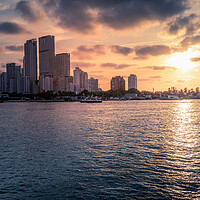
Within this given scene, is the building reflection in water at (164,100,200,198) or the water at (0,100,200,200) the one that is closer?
the water at (0,100,200,200)

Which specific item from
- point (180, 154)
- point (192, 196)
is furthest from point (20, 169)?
point (180, 154)

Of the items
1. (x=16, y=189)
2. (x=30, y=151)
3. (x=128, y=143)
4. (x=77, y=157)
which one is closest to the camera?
(x=16, y=189)

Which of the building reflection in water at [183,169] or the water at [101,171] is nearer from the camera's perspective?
the water at [101,171]

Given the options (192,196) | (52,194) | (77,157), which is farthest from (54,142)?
(192,196)

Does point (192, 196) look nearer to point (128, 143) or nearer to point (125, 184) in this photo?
point (125, 184)

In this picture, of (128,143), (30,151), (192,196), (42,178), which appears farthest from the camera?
(128,143)

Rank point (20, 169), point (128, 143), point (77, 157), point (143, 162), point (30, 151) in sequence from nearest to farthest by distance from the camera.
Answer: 1. point (20, 169)
2. point (143, 162)
3. point (77, 157)
4. point (30, 151)
5. point (128, 143)

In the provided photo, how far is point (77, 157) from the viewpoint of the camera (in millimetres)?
24609

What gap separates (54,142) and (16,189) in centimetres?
1686

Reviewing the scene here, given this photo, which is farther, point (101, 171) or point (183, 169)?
point (183, 169)

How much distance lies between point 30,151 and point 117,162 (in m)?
12.3

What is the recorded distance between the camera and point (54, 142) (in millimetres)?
33250

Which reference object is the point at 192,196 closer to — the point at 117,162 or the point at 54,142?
the point at 117,162

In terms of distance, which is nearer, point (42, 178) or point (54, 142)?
point (42, 178)
